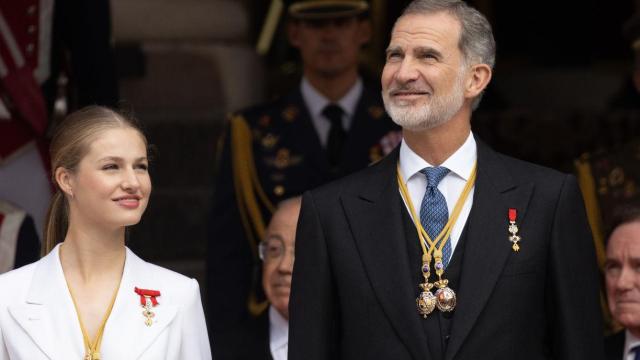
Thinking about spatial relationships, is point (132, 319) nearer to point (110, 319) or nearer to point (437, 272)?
point (110, 319)

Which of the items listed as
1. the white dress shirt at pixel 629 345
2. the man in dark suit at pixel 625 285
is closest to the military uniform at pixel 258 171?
the man in dark suit at pixel 625 285

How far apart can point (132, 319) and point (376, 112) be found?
1.97 m

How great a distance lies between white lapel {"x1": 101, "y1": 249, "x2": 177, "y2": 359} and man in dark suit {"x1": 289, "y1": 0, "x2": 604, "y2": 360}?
354 mm

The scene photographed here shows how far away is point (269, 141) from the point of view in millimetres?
5719

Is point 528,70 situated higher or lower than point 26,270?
higher

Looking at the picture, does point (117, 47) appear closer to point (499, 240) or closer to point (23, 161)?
point (23, 161)

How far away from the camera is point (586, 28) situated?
887 cm

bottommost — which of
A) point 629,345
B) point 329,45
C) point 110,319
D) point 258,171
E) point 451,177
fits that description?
point 629,345

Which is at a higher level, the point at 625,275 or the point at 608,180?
the point at 608,180

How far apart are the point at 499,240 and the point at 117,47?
3.19m

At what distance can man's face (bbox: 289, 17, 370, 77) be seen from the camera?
565 cm

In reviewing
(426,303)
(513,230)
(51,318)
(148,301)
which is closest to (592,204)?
(513,230)

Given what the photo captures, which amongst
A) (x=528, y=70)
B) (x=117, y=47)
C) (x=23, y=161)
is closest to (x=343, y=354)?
(x=23, y=161)

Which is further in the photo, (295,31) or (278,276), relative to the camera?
(295,31)
